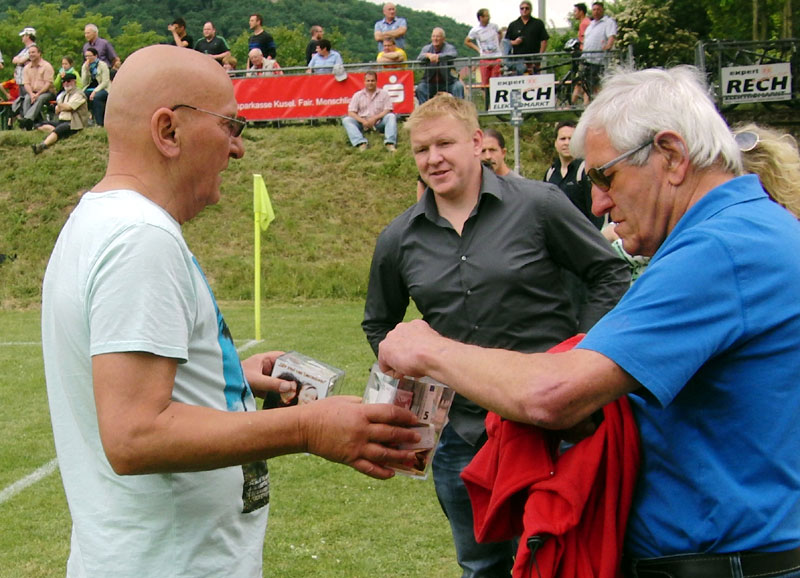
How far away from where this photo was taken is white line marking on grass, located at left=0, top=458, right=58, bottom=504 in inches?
255

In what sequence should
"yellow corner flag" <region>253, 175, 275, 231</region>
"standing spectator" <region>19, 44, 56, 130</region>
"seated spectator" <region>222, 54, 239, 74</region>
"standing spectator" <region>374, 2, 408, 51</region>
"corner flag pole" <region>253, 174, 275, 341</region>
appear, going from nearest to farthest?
1. "corner flag pole" <region>253, 174, 275, 341</region>
2. "yellow corner flag" <region>253, 175, 275, 231</region>
3. "seated spectator" <region>222, 54, 239, 74</region>
4. "standing spectator" <region>374, 2, 408, 51</region>
5. "standing spectator" <region>19, 44, 56, 130</region>

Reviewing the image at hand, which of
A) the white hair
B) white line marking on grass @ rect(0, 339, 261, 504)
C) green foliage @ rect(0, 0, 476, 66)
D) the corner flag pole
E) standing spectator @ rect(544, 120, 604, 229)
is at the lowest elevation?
white line marking on grass @ rect(0, 339, 261, 504)

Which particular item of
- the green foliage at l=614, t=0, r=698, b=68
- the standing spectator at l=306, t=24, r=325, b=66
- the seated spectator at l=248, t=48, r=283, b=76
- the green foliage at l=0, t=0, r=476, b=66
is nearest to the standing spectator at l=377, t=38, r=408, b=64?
the standing spectator at l=306, t=24, r=325, b=66

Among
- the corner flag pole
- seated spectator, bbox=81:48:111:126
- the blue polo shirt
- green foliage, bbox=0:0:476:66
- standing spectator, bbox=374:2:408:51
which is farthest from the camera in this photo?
green foliage, bbox=0:0:476:66

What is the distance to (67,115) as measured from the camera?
22.4m

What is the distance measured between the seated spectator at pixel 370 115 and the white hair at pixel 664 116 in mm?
18496

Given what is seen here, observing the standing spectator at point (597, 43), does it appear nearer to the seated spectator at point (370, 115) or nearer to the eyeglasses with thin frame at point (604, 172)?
the seated spectator at point (370, 115)

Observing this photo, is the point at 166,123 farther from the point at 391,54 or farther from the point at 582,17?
the point at 582,17

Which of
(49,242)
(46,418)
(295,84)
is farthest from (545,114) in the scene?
(46,418)

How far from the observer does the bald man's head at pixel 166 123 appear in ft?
7.11

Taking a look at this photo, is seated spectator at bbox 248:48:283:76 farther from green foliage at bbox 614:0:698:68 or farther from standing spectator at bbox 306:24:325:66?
green foliage at bbox 614:0:698:68

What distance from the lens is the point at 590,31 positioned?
20.5 m

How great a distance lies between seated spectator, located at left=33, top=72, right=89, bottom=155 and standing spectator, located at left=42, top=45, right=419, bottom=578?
21653 millimetres

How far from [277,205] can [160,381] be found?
18.6 meters
